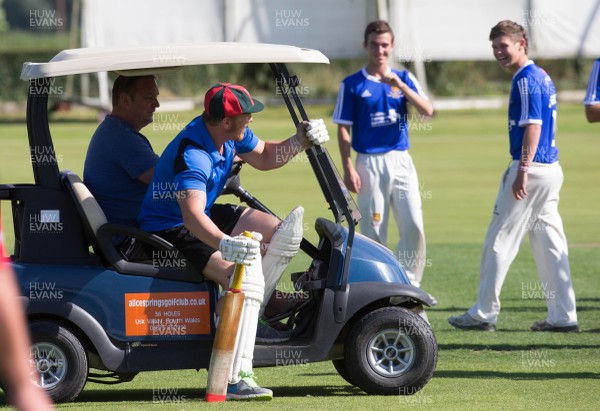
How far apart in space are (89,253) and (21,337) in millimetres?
3191

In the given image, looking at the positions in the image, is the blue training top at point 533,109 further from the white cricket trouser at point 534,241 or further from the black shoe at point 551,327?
the black shoe at point 551,327

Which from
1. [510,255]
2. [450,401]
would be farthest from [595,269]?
[450,401]

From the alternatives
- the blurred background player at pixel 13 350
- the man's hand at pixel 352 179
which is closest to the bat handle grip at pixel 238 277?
the blurred background player at pixel 13 350

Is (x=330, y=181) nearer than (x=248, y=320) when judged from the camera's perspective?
No

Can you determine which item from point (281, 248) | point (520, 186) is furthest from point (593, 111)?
point (281, 248)

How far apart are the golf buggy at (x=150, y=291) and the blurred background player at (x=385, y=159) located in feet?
10.5

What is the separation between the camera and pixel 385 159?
900 cm

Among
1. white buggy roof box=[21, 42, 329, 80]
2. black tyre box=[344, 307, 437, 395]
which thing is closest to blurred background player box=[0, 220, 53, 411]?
white buggy roof box=[21, 42, 329, 80]

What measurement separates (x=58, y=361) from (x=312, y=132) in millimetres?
1585

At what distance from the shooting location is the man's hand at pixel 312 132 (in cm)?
566

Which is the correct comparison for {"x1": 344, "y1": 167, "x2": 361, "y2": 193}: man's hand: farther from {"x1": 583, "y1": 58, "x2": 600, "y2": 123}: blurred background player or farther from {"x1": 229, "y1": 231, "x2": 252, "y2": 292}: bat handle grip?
{"x1": 229, "y1": 231, "x2": 252, "y2": 292}: bat handle grip

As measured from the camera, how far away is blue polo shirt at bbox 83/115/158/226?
5848mm

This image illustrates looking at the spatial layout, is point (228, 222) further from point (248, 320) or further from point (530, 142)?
point (530, 142)

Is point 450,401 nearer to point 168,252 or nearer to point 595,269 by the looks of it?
point 168,252
